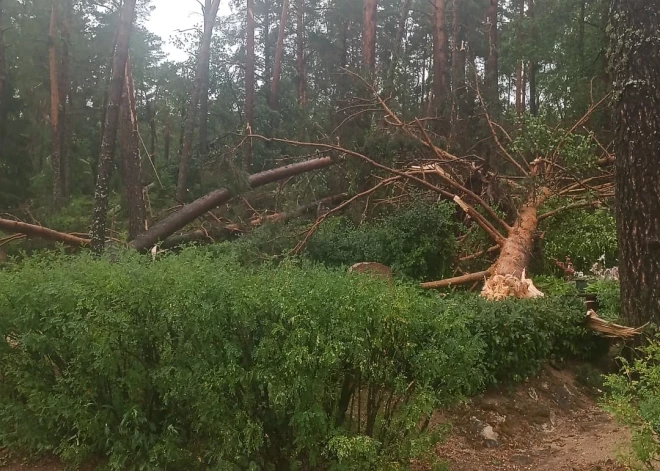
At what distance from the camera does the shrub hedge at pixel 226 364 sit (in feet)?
10.6

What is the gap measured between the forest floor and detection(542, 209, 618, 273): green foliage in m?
4.18

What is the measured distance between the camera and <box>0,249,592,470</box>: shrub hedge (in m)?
3.24

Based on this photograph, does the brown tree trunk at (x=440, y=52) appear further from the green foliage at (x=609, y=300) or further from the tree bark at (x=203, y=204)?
the green foliage at (x=609, y=300)

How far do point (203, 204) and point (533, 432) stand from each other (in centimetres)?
737

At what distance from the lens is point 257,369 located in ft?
10.7

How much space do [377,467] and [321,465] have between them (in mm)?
344

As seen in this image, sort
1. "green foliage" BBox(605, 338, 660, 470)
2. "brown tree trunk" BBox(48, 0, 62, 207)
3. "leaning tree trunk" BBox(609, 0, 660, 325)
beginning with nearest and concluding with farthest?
"green foliage" BBox(605, 338, 660, 470) < "leaning tree trunk" BBox(609, 0, 660, 325) < "brown tree trunk" BBox(48, 0, 62, 207)

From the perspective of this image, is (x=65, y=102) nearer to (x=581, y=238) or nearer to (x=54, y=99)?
(x=54, y=99)

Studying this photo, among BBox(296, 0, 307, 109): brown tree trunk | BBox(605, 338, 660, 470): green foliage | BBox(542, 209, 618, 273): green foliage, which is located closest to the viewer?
BBox(605, 338, 660, 470): green foliage

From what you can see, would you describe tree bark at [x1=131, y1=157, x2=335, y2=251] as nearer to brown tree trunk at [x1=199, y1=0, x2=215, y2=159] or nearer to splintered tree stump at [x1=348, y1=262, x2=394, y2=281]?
splintered tree stump at [x1=348, y1=262, x2=394, y2=281]

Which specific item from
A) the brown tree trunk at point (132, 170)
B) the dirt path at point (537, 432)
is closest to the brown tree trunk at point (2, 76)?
the brown tree trunk at point (132, 170)

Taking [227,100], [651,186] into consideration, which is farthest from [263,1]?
[651,186]

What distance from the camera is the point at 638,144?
521 cm

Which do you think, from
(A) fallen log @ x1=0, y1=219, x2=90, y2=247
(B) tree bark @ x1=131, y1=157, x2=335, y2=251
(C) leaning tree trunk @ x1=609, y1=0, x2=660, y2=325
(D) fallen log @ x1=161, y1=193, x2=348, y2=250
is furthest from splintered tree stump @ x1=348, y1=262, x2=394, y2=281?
(A) fallen log @ x1=0, y1=219, x2=90, y2=247
